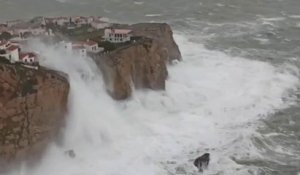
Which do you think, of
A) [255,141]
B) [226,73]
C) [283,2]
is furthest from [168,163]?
[283,2]

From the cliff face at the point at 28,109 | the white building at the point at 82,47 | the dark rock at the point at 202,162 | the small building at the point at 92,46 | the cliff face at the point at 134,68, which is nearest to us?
the cliff face at the point at 28,109

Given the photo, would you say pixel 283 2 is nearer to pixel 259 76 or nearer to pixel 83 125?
pixel 259 76

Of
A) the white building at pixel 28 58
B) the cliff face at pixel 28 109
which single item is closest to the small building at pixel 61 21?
the white building at pixel 28 58

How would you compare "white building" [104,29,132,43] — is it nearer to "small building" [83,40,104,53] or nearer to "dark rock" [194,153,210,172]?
"small building" [83,40,104,53]

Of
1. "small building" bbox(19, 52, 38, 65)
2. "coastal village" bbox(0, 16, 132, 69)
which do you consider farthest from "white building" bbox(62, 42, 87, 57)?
"small building" bbox(19, 52, 38, 65)

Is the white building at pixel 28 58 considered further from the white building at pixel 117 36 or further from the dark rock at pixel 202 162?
the dark rock at pixel 202 162

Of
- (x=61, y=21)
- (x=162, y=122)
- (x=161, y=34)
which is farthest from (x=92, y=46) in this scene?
(x=161, y=34)
